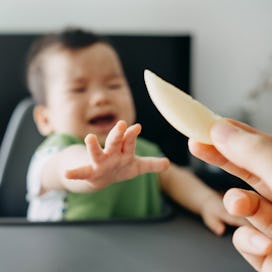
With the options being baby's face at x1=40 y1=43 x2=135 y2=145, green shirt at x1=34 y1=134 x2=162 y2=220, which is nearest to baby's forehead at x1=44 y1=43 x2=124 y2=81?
baby's face at x1=40 y1=43 x2=135 y2=145

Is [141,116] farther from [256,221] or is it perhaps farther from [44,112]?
[256,221]

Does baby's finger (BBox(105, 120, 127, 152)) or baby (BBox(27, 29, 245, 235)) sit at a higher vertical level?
baby's finger (BBox(105, 120, 127, 152))

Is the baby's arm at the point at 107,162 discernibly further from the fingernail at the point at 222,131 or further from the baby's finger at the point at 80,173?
the fingernail at the point at 222,131

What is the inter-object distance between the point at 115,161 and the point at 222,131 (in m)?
0.16

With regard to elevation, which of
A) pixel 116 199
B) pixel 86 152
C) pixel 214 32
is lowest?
pixel 116 199

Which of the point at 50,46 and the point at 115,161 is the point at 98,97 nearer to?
the point at 50,46

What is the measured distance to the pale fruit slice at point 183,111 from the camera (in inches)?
12.8

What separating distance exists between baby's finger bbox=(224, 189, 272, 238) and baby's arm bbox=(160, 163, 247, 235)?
0.23m

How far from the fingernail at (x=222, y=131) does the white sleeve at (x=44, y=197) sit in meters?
0.37

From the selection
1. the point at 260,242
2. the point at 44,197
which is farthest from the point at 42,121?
the point at 260,242

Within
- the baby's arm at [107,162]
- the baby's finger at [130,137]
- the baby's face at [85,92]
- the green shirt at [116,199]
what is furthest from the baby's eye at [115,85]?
the baby's finger at [130,137]

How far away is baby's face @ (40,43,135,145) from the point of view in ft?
2.56

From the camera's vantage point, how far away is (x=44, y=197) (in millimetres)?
680

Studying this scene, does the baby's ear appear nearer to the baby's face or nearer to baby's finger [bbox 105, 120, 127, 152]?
the baby's face
